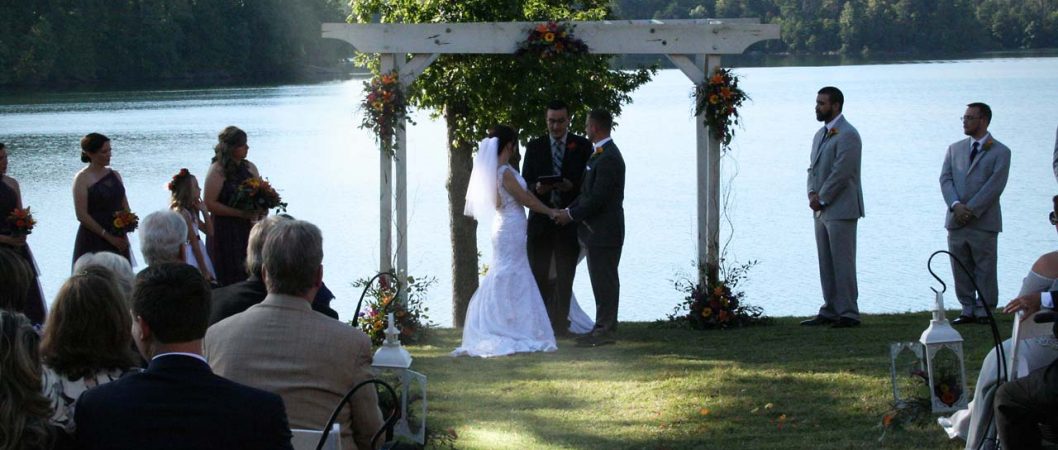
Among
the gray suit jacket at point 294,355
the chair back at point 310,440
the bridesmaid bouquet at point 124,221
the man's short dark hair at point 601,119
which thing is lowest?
the chair back at point 310,440

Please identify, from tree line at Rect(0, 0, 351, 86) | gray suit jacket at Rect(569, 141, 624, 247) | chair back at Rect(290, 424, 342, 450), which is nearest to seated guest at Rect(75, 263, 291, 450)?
chair back at Rect(290, 424, 342, 450)

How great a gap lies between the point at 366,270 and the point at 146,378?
47.5 feet

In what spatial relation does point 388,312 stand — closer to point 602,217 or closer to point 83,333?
point 602,217

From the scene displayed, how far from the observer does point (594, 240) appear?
28.0ft

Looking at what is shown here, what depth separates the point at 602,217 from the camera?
848cm

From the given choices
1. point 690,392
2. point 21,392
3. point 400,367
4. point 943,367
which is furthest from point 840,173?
point 21,392

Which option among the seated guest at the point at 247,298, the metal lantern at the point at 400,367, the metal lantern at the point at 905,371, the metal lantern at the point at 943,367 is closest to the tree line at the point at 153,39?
the metal lantern at the point at 905,371

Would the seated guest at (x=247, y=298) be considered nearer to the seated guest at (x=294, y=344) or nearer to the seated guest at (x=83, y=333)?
the seated guest at (x=294, y=344)

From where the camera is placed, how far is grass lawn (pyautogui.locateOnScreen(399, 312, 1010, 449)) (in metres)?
5.89

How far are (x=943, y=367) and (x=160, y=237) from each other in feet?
11.3

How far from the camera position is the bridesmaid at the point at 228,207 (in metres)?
7.85

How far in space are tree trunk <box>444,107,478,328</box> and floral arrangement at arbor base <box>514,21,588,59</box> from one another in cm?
371

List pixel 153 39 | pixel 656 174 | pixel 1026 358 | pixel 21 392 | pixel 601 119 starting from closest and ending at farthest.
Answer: pixel 21 392
pixel 1026 358
pixel 601 119
pixel 656 174
pixel 153 39

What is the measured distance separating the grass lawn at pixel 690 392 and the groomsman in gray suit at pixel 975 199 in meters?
0.34
